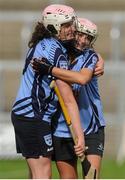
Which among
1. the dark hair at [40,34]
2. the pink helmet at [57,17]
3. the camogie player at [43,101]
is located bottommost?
the camogie player at [43,101]

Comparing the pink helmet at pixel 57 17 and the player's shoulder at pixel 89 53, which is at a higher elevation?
the pink helmet at pixel 57 17

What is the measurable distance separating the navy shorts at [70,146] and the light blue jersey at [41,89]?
1.55 ft

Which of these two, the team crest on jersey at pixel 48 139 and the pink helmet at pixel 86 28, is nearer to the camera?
the team crest on jersey at pixel 48 139

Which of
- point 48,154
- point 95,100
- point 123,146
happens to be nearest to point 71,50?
point 95,100

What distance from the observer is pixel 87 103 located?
702 centimetres

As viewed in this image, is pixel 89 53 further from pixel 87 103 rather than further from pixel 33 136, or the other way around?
pixel 33 136

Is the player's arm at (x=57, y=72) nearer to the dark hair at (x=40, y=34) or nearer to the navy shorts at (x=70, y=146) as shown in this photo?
the dark hair at (x=40, y=34)

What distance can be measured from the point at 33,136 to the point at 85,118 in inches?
25.3

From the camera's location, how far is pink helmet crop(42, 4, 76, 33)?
6566 mm

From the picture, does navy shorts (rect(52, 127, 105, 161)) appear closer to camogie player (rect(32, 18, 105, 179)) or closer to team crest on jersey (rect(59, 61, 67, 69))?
camogie player (rect(32, 18, 105, 179))

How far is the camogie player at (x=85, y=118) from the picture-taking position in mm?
6941

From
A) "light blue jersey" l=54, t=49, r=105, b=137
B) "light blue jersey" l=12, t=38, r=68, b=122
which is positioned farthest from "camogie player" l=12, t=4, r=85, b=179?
"light blue jersey" l=54, t=49, r=105, b=137

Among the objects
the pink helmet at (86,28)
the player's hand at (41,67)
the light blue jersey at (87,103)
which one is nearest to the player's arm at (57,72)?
the player's hand at (41,67)

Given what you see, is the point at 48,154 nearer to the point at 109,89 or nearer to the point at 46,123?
the point at 46,123
